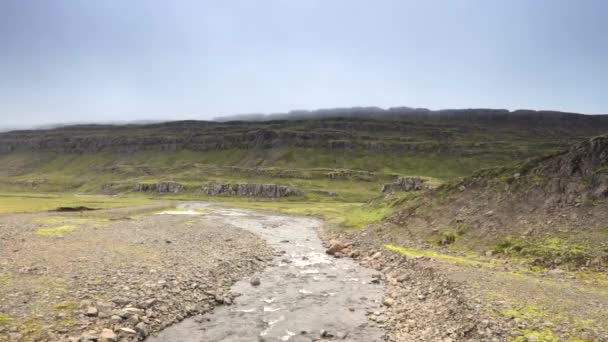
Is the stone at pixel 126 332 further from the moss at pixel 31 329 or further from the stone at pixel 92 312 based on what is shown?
the moss at pixel 31 329

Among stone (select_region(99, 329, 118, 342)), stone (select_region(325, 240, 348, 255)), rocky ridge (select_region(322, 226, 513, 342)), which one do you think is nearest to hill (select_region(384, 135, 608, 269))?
stone (select_region(325, 240, 348, 255))

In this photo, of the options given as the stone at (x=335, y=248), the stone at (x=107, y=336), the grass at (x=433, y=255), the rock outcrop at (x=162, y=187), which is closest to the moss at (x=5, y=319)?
the stone at (x=107, y=336)

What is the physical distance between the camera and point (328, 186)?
7392 inches

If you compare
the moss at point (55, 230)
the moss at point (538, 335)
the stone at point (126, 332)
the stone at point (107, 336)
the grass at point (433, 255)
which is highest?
the moss at point (538, 335)

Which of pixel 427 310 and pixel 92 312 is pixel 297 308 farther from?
pixel 92 312

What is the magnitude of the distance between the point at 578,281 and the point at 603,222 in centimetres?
1067

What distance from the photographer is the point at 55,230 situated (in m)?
51.4

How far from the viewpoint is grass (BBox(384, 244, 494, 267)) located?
116ft

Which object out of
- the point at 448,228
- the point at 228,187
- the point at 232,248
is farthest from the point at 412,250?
the point at 228,187

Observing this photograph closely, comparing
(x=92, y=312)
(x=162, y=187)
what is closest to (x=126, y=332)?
(x=92, y=312)

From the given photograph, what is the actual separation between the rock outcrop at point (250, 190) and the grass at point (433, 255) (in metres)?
123

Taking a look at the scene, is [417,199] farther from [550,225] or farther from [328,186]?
[328,186]

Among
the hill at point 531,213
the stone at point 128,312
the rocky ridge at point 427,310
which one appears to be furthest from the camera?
the hill at point 531,213

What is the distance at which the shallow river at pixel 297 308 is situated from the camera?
2297cm
